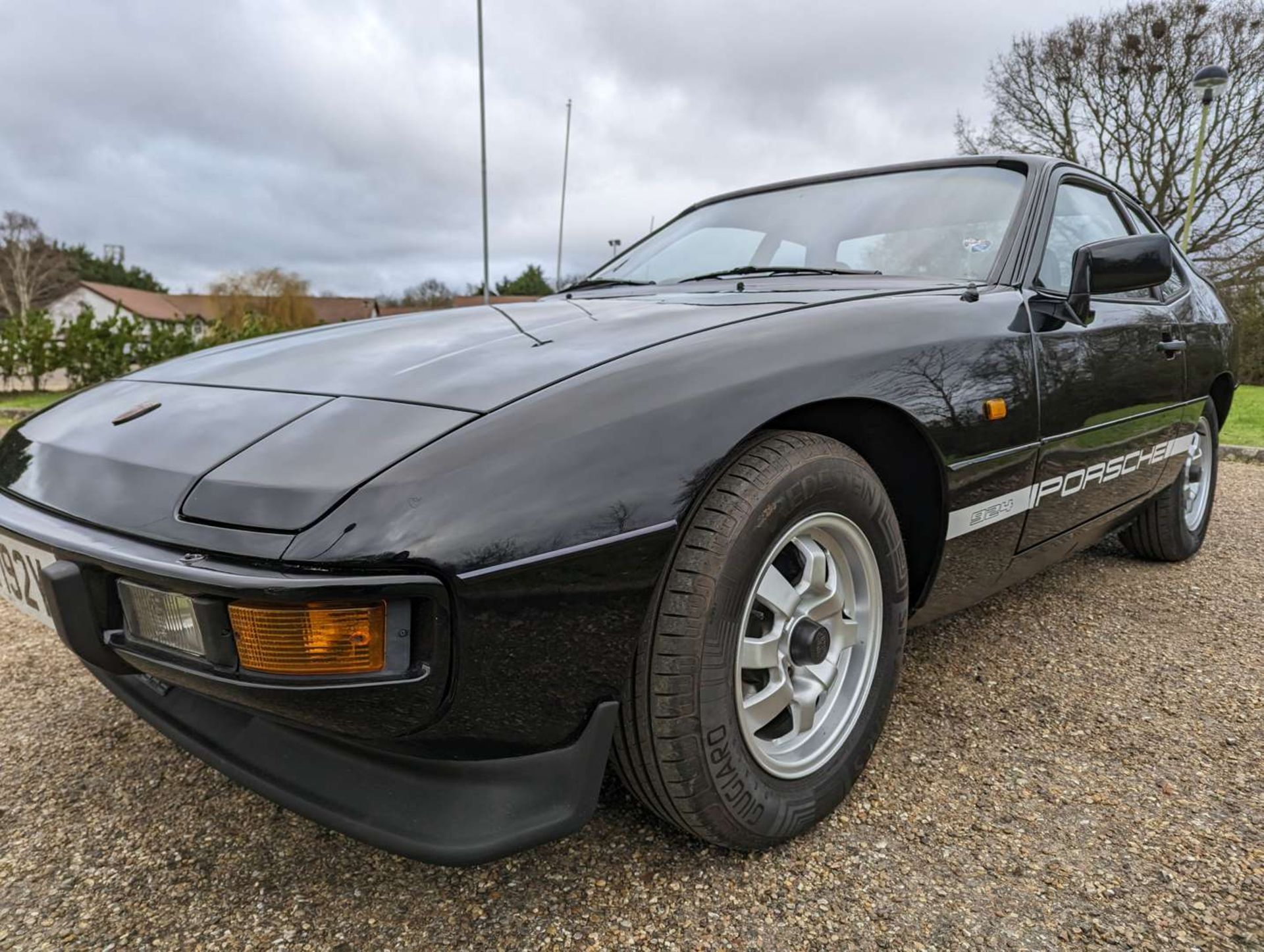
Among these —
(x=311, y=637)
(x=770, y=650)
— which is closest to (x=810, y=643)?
(x=770, y=650)

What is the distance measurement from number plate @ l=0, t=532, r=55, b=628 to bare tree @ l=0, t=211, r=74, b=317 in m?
53.8

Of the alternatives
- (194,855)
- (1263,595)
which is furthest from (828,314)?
(1263,595)

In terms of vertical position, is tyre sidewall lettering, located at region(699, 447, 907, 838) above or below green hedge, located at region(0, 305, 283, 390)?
above

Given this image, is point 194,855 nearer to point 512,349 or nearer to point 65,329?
point 512,349

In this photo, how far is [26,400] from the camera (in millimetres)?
15086

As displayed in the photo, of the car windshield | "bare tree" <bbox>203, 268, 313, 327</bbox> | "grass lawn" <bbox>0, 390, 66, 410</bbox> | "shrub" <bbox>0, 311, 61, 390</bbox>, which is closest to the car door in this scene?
the car windshield

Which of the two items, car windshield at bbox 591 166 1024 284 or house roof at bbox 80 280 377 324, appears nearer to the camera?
car windshield at bbox 591 166 1024 284

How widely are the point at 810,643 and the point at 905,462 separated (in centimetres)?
46

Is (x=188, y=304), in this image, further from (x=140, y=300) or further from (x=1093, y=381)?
(x=1093, y=381)

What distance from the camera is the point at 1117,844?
57.8 inches

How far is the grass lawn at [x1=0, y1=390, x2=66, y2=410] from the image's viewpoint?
40.9 feet

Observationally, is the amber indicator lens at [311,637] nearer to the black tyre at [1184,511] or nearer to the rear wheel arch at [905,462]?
the rear wheel arch at [905,462]

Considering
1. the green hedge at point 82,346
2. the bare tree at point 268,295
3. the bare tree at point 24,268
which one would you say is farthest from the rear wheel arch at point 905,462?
the bare tree at point 24,268

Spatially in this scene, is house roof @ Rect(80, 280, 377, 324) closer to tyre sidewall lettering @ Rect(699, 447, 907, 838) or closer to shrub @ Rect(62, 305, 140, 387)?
shrub @ Rect(62, 305, 140, 387)
